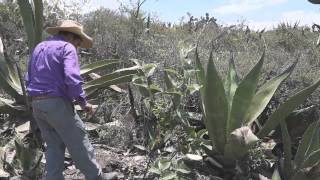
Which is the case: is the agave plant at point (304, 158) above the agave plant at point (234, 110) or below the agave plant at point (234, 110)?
below

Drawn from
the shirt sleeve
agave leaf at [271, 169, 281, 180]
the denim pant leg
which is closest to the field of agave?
agave leaf at [271, 169, 281, 180]

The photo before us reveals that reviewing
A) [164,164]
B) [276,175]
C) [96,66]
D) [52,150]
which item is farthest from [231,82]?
[96,66]

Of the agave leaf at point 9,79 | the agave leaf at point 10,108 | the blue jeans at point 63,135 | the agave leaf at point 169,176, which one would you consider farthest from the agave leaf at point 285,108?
the agave leaf at point 9,79

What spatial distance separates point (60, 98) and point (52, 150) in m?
0.50

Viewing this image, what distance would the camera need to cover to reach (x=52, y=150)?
16.0 feet

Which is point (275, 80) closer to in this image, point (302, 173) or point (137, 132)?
point (302, 173)

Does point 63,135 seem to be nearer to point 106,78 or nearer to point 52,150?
point 52,150

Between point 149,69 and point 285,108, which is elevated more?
point 149,69

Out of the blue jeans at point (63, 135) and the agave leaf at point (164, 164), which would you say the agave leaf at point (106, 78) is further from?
the agave leaf at point (164, 164)

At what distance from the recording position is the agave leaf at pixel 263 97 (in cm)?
519

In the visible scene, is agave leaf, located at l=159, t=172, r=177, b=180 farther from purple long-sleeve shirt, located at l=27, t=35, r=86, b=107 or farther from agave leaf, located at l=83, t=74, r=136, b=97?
agave leaf, located at l=83, t=74, r=136, b=97

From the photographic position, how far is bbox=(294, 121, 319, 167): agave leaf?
15.9 feet

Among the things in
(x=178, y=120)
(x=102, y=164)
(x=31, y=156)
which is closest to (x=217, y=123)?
(x=178, y=120)

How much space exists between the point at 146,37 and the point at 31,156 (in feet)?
13.2
